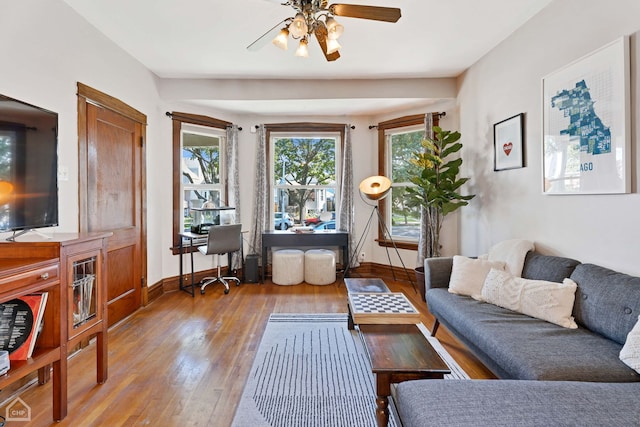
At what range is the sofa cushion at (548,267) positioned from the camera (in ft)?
6.63

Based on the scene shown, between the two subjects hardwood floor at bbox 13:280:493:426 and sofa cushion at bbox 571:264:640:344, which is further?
hardwood floor at bbox 13:280:493:426

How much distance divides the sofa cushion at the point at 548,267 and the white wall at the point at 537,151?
16 cm

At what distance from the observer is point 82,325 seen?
185cm

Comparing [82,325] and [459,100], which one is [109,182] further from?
[459,100]

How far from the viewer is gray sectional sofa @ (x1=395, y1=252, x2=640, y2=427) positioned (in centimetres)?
106

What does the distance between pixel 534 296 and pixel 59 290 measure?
9.14 feet

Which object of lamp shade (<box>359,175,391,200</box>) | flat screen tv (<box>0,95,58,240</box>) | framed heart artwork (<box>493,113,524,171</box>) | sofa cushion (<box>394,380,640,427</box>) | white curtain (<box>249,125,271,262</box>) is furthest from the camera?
white curtain (<box>249,125,271,262</box>)

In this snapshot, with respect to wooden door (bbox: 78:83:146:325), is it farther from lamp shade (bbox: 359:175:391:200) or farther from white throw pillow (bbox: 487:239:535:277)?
white throw pillow (bbox: 487:239:535:277)

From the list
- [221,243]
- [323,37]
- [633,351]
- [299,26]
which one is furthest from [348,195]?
[633,351]

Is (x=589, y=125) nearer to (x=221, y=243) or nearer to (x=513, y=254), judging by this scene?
(x=513, y=254)

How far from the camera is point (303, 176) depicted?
4.75 meters

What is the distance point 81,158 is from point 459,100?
4011 millimetres

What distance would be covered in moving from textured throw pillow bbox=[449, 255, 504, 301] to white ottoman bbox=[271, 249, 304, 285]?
2.23m

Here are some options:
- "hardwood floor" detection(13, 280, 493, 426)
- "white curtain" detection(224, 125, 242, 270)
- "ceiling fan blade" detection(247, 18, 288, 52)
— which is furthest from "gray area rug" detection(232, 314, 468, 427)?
"ceiling fan blade" detection(247, 18, 288, 52)
